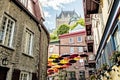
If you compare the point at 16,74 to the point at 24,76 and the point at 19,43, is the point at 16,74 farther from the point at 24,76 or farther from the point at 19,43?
the point at 19,43

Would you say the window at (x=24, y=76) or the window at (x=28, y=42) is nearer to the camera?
the window at (x=24, y=76)

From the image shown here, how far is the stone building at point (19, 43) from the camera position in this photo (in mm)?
8484

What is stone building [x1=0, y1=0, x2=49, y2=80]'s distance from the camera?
8.48 meters

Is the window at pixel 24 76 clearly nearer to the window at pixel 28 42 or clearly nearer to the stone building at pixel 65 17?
the window at pixel 28 42

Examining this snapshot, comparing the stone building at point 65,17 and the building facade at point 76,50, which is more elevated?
the stone building at point 65,17

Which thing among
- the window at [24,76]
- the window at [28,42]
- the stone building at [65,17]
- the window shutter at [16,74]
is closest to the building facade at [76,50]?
the window at [28,42]

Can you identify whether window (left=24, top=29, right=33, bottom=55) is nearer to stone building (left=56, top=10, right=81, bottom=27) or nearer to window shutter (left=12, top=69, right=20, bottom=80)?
window shutter (left=12, top=69, right=20, bottom=80)

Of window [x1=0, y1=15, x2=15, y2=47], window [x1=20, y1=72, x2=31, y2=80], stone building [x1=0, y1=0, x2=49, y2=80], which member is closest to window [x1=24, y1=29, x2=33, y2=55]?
stone building [x1=0, y1=0, x2=49, y2=80]

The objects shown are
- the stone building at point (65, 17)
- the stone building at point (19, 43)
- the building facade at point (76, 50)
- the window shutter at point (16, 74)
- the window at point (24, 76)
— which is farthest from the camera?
the stone building at point (65, 17)

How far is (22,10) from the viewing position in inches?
414

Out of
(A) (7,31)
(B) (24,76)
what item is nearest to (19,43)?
(A) (7,31)

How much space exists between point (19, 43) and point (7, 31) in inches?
44.5

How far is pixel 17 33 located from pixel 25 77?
282 cm

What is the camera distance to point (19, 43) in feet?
32.1
